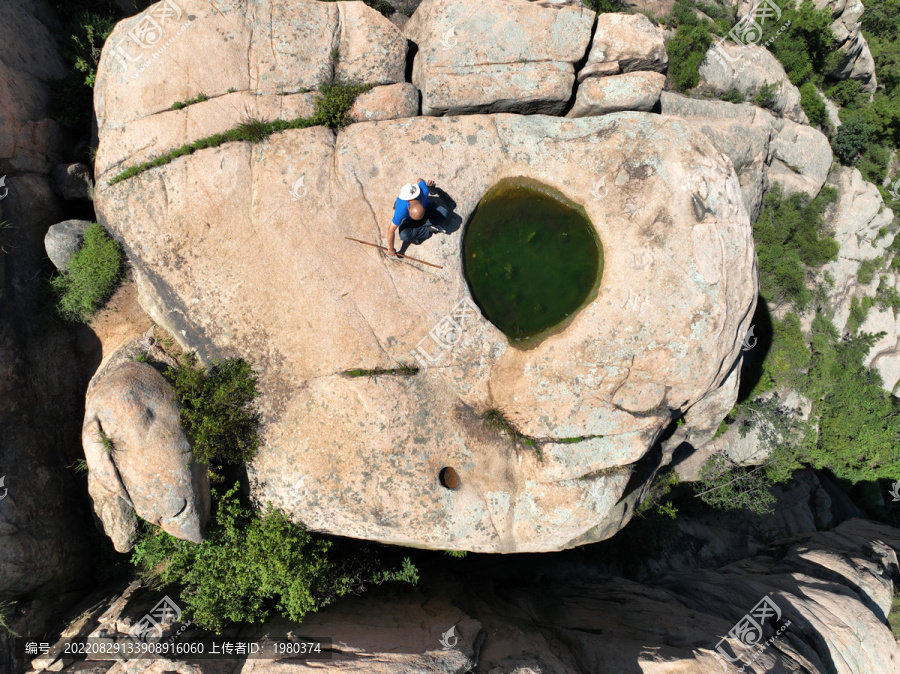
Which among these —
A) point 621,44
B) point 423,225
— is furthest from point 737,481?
point 621,44

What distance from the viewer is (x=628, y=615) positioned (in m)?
8.95

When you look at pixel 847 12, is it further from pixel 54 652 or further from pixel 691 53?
pixel 54 652

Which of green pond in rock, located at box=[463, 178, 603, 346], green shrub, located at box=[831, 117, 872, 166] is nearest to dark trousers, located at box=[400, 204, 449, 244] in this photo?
green pond in rock, located at box=[463, 178, 603, 346]

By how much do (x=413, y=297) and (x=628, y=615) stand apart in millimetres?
7473

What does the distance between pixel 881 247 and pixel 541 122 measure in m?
11.4

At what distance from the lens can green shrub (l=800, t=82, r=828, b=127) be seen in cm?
1228

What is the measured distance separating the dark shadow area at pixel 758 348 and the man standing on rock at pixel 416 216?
887cm

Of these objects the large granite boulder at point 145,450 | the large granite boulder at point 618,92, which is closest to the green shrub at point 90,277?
the large granite boulder at point 145,450

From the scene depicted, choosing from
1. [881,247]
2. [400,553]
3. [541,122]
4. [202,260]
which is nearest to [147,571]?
[400,553]

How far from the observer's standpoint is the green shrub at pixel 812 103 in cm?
1228

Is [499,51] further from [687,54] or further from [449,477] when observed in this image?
[449,477]

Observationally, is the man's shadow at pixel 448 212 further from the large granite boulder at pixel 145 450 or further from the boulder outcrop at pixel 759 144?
the boulder outcrop at pixel 759 144

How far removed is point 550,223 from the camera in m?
8.10

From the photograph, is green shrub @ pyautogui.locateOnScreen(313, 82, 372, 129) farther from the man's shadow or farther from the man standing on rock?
the man's shadow
